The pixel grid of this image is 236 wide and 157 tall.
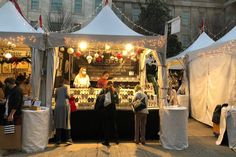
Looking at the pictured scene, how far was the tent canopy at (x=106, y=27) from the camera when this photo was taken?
10.5 meters

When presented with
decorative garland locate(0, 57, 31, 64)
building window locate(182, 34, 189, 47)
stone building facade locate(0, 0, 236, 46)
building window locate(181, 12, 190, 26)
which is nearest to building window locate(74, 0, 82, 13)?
stone building facade locate(0, 0, 236, 46)

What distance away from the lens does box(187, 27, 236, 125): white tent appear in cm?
1180

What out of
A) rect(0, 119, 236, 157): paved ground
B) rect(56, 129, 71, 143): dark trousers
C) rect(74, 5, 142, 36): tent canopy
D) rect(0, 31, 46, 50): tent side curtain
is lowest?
rect(0, 119, 236, 157): paved ground

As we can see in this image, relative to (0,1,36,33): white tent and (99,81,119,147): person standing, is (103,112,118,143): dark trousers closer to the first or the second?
(99,81,119,147): person standing

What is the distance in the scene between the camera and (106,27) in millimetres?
11070

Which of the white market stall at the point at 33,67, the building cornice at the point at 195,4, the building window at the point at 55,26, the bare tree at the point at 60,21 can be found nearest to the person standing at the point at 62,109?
the white market stall at the point at 33,67

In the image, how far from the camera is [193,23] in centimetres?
5541

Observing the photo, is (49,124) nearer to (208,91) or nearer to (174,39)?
(208,91)

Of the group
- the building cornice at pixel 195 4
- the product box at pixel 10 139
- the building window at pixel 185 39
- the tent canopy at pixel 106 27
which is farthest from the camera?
the building cornice at pixel 195 4

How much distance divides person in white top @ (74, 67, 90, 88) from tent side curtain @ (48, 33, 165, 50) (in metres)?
Answer: 2.48

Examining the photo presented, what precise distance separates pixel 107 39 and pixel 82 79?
279 centimetres

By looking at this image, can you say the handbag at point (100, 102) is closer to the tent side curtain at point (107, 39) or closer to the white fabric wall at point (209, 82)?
the tent side curtain at point (107, 39)

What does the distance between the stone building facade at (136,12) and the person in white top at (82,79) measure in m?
23.8

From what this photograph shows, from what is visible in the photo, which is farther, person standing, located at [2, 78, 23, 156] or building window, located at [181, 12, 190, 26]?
building window, located at [181, 12, 190, 26]
